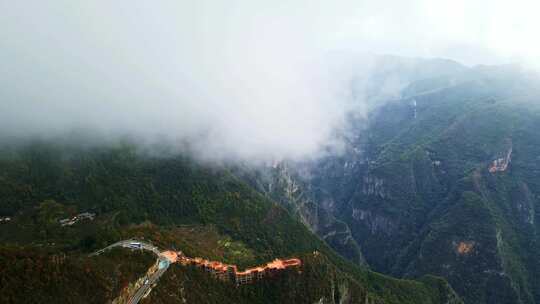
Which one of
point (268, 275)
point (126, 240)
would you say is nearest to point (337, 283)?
point (268, 275)

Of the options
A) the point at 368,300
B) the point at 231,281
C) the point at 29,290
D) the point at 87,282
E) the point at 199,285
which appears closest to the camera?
the point at 29,290

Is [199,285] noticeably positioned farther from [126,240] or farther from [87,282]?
[87,282]

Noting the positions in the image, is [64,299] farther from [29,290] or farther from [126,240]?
[126,240]

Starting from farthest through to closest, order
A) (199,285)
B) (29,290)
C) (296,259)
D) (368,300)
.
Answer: (368,300), (296,259), (199,285), (29,290)

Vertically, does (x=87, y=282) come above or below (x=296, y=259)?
below

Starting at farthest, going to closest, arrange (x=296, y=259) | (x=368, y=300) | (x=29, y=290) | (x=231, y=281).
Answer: (x=368, y=300), (x=296, y=259), (x=231, y=281), (x=29, y=290)

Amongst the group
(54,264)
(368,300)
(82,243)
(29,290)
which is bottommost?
(29,290)

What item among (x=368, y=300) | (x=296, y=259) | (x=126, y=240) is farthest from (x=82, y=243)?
(x=368, y=300)

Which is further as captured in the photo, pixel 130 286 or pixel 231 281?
pixel 231 281

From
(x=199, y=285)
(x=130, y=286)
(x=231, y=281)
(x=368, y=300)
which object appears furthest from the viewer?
(x=368, y=300)

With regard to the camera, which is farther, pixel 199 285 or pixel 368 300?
pixel 368 300
